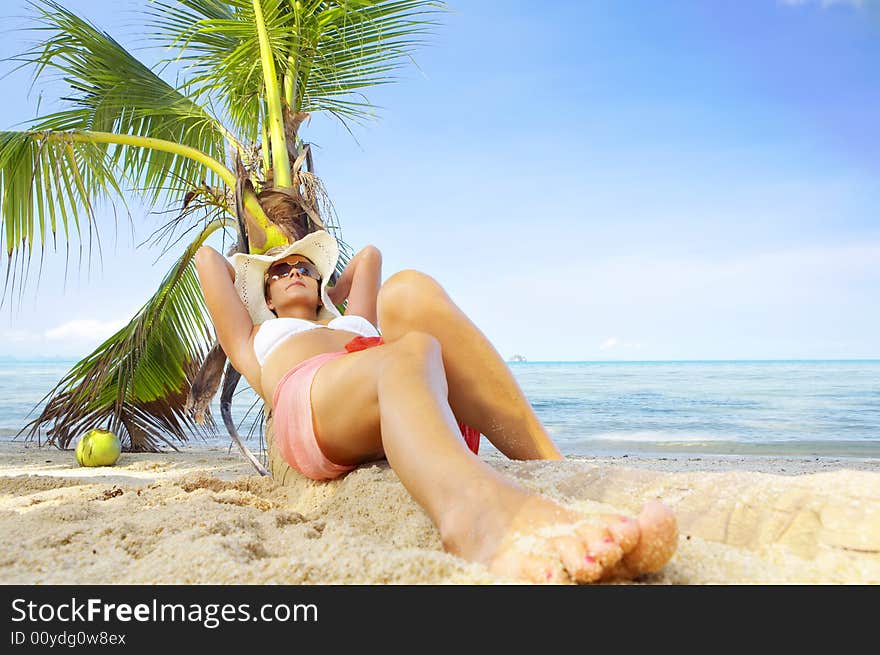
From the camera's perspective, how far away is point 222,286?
2.42 m

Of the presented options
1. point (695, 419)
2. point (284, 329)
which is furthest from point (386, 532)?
point (695, 419)

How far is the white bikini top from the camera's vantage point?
2254 mm

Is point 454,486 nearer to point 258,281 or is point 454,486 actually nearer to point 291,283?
point 291,283

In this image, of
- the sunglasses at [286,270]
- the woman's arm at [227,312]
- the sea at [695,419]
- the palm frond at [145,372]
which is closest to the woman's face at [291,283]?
the sunglasses at [286,270]

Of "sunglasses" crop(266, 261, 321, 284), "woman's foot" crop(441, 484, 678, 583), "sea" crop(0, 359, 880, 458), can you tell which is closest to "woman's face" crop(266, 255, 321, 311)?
"sunglasses" crop(266, 261, 321, 284)

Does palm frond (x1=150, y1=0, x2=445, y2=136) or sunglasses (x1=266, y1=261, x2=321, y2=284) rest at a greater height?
palm frond (x1=150, y1=0, x2=445, y2=136)

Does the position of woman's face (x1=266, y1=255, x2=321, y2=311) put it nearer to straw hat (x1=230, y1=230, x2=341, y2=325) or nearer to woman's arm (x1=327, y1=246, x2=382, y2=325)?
straw hat (x1=230, y1=230, x2=341, y2=325)

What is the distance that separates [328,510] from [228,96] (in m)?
3.31

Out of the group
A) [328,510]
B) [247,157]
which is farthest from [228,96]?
[328,510]

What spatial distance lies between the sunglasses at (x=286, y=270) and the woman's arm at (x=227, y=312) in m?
0.19

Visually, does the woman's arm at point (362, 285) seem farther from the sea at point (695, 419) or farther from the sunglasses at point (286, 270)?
the sea at point (695, 419)

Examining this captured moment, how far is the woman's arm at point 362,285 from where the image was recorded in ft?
9.04

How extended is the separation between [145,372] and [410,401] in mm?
3221
